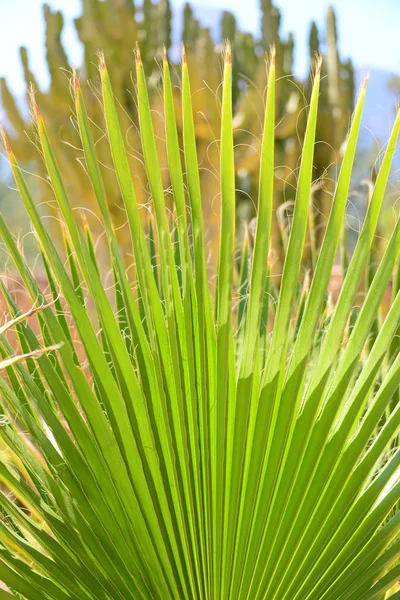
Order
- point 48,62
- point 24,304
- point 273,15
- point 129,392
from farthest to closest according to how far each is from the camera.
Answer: point 273,15
point 48,62
point 24,304
point 129,392

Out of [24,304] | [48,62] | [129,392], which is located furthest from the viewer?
[48,62]

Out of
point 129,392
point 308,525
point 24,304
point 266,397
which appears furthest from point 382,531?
point 24,304

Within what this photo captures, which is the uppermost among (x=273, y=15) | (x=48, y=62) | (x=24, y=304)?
(x=273, y=15)

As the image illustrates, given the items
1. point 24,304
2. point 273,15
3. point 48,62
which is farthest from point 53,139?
point 273,15

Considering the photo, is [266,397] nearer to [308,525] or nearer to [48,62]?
[308,525]

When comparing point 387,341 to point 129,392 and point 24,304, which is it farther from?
point 24,304

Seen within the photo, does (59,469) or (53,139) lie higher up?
(53,139)

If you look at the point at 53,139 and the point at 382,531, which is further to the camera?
the point at 53,139
